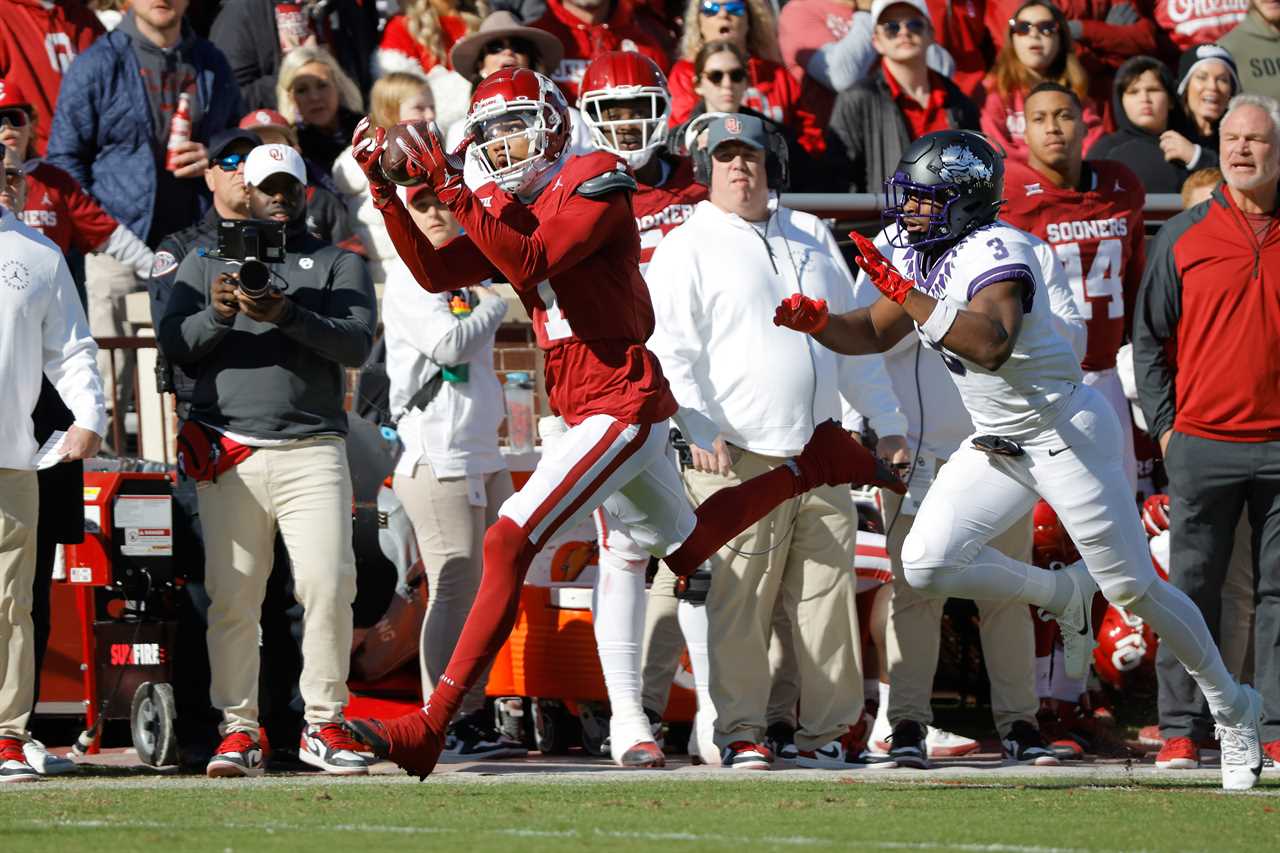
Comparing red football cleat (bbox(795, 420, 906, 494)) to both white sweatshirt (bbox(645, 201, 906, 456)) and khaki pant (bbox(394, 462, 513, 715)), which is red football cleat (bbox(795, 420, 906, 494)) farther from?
khaki pant (bbox(394, 462, 513, 715))

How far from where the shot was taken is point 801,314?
6.55 meters

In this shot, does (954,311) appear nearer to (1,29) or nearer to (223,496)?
(223,496)

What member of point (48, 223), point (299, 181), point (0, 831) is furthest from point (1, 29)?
point (0, 831)

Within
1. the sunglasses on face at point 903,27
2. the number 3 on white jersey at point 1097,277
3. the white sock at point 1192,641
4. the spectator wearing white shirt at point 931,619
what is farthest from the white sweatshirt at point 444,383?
the sunglasses on face at point 903,27

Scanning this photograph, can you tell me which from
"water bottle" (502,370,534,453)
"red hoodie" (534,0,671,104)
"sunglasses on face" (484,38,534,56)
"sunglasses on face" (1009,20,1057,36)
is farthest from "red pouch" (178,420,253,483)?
"sunglasses on face" (1009,20,1057,36)

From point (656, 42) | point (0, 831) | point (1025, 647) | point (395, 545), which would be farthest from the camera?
point (656, 42)

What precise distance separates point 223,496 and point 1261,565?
4049 mm

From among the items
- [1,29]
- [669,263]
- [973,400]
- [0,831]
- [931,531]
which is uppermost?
[1,29]

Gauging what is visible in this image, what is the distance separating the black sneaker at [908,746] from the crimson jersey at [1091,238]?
73.8 inches

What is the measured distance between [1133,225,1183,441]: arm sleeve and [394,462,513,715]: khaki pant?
9.11 feet

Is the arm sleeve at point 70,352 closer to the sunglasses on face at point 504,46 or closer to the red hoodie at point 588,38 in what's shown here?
the sunglasses on face at point 504,46

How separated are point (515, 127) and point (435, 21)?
481 centimetres

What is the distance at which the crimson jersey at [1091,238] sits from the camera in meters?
9.19

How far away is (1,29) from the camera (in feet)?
34.1
